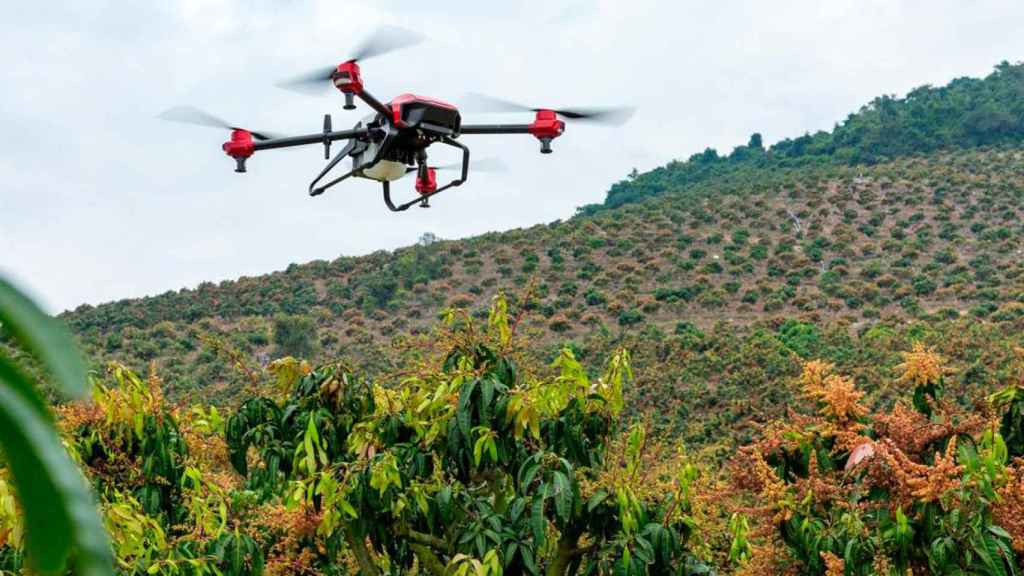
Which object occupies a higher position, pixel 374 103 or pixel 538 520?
pixel 374 103

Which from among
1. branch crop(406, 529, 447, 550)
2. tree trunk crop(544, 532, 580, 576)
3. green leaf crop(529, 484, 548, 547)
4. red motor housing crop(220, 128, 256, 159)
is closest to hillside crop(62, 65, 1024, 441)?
red motor housing crop(220, 128, 256, 159)

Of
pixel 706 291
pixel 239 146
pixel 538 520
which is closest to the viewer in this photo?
pixel 538 520

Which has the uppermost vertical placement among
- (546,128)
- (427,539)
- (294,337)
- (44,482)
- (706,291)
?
(546,128)

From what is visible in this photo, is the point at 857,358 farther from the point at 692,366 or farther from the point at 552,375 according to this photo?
the point at 552,375

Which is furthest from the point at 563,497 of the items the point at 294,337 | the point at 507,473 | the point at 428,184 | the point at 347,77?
the point at 294,337

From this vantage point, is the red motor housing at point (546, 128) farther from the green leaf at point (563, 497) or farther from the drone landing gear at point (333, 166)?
the green leaf at point (563, 497)

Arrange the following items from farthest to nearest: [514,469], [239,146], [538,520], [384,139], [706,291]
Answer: [706,291] < [239,146] < [384,139] < [514,469] < [538,520]

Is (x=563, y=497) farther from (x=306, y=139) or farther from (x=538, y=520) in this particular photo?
(x=306, y=139)
